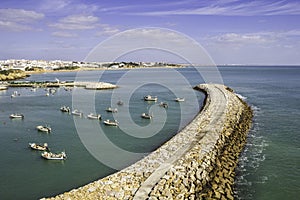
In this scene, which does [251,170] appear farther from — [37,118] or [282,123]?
[37,118]

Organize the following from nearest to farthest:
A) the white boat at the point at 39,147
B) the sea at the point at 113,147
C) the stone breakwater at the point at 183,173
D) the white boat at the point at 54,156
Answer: the stone breakwater at the point at 183,173
the sea at the point at 113,147
the white boat at the point at 54,156
the white boat at the point at 39,147

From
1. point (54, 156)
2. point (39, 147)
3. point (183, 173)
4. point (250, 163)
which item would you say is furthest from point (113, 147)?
point (250, 163)

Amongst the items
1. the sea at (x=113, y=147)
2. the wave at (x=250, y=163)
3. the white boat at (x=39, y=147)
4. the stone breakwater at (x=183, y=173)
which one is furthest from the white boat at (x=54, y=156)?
the wave at (x=250, y=163)

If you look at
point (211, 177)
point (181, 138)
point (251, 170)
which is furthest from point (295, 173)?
point (181, 138)

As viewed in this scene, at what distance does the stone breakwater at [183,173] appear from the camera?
13.5m

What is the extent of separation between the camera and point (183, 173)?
15.3m

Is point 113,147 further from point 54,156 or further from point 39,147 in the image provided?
point 39,147

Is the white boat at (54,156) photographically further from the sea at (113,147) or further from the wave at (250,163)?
the wave at (250,163)

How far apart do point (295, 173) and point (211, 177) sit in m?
5.84

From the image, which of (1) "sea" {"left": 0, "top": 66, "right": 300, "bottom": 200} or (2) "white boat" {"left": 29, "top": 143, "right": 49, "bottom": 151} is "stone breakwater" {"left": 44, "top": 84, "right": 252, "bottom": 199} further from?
(2) "white boat" {"left": 29, "top": 143, "right": 49, "bottom": 151}

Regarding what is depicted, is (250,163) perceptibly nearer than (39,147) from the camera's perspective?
Yes

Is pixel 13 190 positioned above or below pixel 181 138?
below

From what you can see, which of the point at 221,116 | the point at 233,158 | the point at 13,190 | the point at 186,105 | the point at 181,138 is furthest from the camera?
the point at 186,105

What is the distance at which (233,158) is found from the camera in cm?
2003
